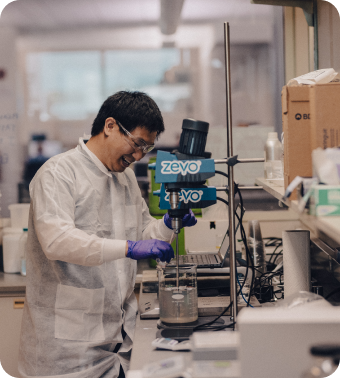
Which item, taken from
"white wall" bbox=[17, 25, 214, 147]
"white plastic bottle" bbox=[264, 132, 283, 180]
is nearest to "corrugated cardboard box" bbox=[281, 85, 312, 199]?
"white plastic bottle" bbox=[264, 132, 283, 180]

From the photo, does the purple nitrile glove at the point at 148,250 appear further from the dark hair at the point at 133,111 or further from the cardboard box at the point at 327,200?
the cardboard box at the point at 327,200

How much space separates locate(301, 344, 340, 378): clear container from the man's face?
44.4 inches

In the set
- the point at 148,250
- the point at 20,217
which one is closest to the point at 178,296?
the point at 148,250

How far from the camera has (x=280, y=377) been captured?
901 millimetres

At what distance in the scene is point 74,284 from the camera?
5.65 feet

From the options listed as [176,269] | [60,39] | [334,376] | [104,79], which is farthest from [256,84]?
[334,376]

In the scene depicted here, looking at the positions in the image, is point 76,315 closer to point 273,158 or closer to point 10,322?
point 10,322

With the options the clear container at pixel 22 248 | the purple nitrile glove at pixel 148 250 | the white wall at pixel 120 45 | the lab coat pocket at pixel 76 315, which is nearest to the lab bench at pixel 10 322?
the clear container at pixel 22 248

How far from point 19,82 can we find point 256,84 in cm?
164

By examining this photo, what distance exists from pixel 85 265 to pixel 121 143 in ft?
1.72

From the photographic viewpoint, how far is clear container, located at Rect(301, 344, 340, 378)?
86cm

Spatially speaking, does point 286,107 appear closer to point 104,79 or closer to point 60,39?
point 104,79

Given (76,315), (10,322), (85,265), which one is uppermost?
(85,265)

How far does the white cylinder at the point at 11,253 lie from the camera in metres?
2.64
